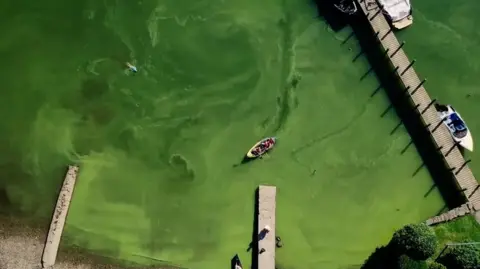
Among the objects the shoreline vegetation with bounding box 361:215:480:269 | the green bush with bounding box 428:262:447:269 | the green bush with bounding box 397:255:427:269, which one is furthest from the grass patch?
the green bush with bounding box 397:255:427:269

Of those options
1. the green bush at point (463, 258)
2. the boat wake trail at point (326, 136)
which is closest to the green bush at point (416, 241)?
the green bush at point (463, 258)

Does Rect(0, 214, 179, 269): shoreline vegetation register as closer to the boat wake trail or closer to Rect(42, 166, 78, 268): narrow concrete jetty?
Rect(42, 166, 78, 268): narrow concrete jetty

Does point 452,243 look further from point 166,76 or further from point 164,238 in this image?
point 166,76

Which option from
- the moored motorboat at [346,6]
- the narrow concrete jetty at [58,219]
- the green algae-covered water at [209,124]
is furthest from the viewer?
the moored motorboat at [346,6]

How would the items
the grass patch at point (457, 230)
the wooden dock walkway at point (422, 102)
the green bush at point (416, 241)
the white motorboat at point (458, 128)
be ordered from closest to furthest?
the green bush at point (416, 241) < the grass patch at point (457, 230) < the wooden dock walkway at point (422, 102) < the white motorboat at point (458, 128)

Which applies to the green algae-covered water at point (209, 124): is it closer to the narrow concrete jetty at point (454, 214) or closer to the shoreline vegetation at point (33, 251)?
the shoreline vegetation at point (33, 251)

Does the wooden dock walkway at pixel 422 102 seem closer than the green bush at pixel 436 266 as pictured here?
No
